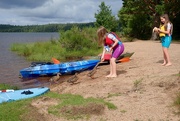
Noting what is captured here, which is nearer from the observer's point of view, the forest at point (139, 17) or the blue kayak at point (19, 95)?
the blue kayak at point (19, 95)

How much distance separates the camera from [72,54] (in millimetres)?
20359

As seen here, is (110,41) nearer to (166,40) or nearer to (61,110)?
(166,40)

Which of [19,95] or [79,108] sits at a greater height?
[79,108]

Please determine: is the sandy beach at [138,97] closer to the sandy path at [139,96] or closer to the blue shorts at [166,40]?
the sandy path at [139,96]

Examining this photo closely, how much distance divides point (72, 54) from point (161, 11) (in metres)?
9.92

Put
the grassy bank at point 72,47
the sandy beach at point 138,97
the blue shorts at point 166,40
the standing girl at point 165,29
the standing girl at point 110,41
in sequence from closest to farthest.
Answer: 1. the sandy beach at point 138,97
2. the standing girl at point 110,41
3. the standing girl at point 165,29
4. the blue shorts at point 166,40
5. the grassy bank at point 72,47

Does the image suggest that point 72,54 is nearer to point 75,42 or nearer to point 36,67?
point 75,42

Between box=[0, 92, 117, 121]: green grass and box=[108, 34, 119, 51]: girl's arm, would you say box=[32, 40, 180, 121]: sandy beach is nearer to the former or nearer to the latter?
box=[0, 92, 117, 121]: green grass

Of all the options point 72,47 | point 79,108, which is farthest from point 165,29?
point 72,47

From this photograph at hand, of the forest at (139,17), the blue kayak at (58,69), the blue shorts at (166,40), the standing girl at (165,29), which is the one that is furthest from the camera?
the forest at (139,17)

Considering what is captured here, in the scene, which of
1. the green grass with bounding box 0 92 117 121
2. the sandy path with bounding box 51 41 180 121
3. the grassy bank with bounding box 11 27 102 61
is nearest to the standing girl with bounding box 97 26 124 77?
the sandy path with bounding box 51 41 180 121

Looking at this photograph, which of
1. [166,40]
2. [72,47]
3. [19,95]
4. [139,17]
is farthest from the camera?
[139,17]

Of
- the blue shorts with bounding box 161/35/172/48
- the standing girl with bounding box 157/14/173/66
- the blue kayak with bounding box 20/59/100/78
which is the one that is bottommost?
the blue kayak with bounding box 20/59/100/78

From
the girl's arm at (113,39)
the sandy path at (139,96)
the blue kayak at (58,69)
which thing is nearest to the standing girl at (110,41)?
the girl's arm at (113,39)
